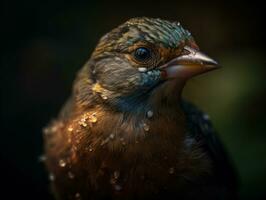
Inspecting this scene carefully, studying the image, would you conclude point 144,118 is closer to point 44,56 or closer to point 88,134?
point 88,134

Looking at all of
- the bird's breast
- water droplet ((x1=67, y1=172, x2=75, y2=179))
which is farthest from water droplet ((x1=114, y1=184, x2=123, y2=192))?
water droplet ((x1=67, y1=172, x2=75, y2=179))

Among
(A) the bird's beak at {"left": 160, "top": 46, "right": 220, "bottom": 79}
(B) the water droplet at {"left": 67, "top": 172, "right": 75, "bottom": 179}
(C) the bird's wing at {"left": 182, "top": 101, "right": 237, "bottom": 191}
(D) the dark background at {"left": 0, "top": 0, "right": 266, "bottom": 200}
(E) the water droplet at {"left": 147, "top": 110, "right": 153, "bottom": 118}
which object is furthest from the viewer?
(D) the dark background at {"left": 0, "top": 0, "right": 266, "bottom": 200}

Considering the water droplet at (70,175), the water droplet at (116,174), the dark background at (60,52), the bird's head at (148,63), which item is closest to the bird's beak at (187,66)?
the bird's head at (148,63)

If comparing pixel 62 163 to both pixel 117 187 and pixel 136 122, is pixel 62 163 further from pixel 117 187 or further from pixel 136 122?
pixel 136 122

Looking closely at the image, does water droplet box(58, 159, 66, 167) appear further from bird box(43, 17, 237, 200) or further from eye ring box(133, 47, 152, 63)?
eye ring box(133, 47, 152, 63)

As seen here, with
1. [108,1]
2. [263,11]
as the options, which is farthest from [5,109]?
[263,11]

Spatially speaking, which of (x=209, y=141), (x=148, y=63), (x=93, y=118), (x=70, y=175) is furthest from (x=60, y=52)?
(x=148, y=63)

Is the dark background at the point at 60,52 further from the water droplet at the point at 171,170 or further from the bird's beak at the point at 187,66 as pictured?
the bird's beak at the point at 187,66
